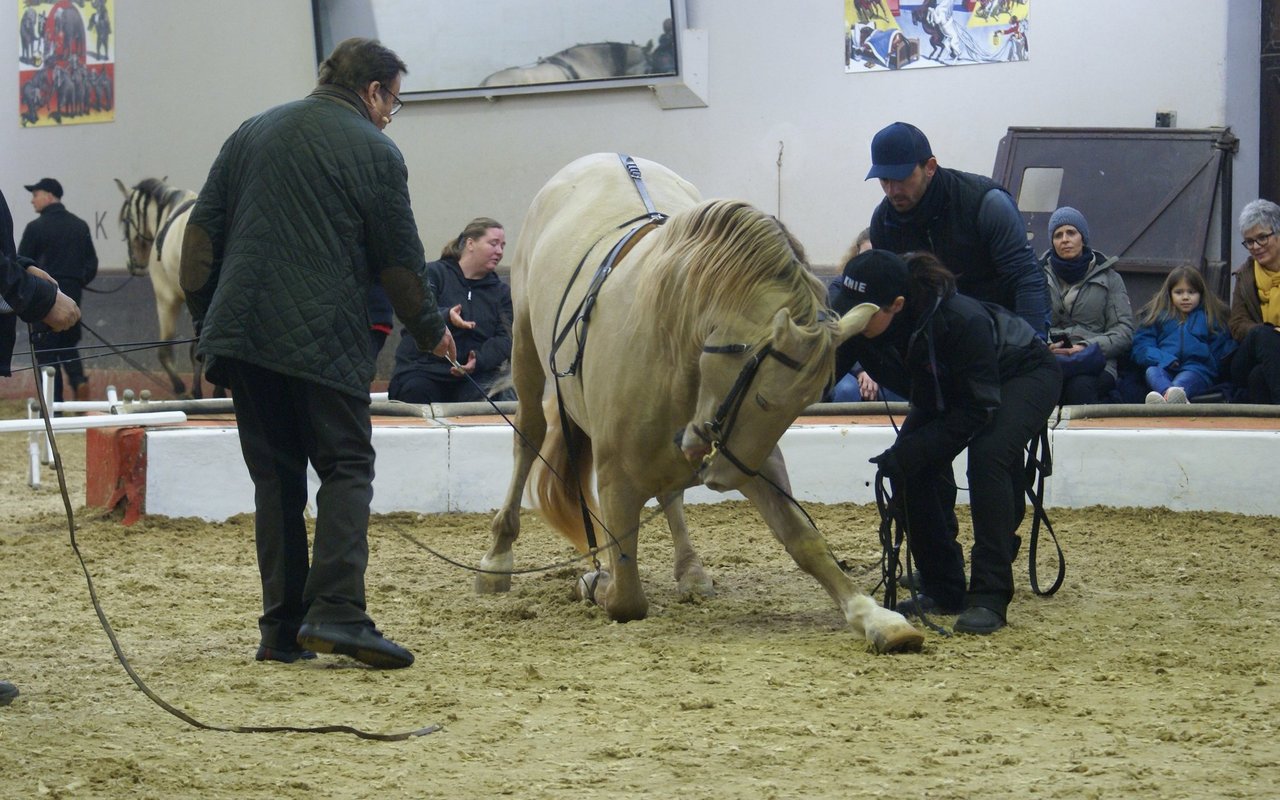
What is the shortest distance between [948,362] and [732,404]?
83cm

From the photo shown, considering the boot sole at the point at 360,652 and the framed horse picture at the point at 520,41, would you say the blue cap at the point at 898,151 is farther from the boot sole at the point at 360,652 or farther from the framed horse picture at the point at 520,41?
the framed horse picture at the point at 520,41

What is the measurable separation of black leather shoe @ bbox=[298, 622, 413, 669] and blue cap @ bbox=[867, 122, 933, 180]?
2.20 metres

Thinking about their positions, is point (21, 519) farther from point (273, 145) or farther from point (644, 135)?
Answer: point (644, 135)

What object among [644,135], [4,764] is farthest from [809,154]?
[4,764]

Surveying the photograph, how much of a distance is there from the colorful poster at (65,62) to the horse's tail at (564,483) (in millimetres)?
10602

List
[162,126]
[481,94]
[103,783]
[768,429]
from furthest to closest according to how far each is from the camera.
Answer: [162,126]
[481,94]
[768,429]
[103,783]

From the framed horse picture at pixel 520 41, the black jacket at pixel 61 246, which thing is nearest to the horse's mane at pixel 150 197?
the black jacket at pixel 61 246

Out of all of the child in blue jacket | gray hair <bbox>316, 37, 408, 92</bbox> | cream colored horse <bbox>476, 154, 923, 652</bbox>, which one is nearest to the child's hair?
the child in blue jacket

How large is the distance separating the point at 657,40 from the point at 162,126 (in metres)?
5.70

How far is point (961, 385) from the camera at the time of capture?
4508 millimetres

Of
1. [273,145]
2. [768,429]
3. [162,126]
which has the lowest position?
[768,429]

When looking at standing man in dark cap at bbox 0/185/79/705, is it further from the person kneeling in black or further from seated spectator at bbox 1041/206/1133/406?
seated spectator at bbox 1041/206/1133/406

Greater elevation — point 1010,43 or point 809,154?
point 1010,43

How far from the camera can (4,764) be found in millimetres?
3072
